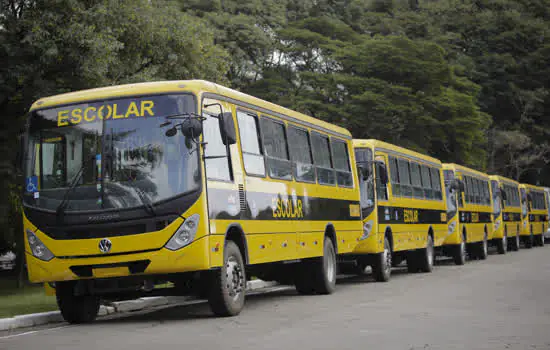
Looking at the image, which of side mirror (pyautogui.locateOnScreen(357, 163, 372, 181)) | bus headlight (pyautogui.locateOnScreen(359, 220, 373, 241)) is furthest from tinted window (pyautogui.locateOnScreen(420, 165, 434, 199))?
bus headlight (pyautogui.locateOnScreen(359, 220, 373, 241))

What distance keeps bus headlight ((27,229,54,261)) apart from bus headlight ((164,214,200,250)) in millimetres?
1655

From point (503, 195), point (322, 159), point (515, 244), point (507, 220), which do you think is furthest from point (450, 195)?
point (515, 244)

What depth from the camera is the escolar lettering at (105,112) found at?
11.6 m

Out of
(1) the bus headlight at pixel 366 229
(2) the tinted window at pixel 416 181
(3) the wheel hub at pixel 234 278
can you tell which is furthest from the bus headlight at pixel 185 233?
(2) the tinted window at pixel 416 181

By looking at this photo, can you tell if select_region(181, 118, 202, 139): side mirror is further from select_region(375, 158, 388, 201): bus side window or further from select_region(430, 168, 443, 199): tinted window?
select_region(430, 168, 443, 199): tinted window

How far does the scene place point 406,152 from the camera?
78.7 ft

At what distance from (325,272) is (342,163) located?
9.44 feet

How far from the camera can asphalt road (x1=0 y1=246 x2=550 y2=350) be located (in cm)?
909

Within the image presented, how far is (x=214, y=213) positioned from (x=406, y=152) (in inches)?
522

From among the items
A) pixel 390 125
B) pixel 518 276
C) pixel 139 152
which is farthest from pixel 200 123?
pixel 390 125

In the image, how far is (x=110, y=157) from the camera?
1146 cm

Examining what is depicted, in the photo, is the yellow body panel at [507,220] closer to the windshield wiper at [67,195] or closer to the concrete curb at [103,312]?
the concrete curb at [103,312]

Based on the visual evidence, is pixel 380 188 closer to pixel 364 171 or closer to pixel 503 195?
pixel 364 171

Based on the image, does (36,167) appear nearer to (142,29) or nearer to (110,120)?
(110,120)
